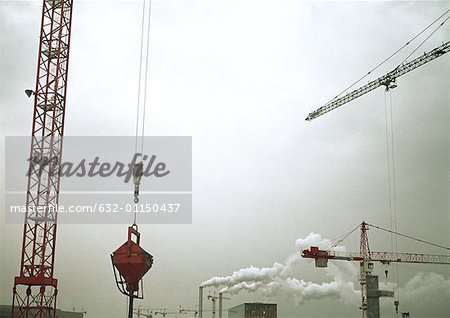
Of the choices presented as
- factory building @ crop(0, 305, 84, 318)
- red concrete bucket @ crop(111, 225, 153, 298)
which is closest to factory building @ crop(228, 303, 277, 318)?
factory building @ crop(0, 305, 84, 318)

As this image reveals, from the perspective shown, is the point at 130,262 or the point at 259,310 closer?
the point at 130,262

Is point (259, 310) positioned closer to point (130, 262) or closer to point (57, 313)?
point (57, 313)

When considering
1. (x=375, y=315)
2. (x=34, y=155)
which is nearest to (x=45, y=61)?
(x=34, y=155)

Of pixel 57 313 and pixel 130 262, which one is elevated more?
pixel 130 262

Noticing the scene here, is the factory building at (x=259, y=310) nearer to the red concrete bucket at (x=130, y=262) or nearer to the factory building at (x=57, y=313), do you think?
the factory building at (x=57, y=313)

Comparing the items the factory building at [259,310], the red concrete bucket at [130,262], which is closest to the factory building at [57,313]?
the factory building at [259,310]

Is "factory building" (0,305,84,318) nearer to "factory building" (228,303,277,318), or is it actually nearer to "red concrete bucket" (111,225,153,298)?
"factory building" (228,303,277,318)

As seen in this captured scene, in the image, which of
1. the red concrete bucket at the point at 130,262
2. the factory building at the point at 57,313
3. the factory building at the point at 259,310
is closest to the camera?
the red concrete bucket at the point at 130,262

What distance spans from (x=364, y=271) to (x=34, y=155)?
2445 inches

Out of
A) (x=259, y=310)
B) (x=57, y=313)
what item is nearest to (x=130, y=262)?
(x=259, y=310)

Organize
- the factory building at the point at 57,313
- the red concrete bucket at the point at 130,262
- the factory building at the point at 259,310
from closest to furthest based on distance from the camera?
the red concrete bucket at the point at 130,262, the factory building at the point at 259,310, the factory building at the point at 57,313

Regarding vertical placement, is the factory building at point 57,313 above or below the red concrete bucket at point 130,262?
below

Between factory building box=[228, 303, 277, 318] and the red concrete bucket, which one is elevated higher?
the red concrete bucket

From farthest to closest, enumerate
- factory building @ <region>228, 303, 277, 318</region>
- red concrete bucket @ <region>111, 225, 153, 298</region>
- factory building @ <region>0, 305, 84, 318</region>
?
factory building @ <region>0, 305, 84, 318</region> → factory building @ <region>228, 303, 277, 318</region> → red concrete bucket @ <region>111, 225, 153, 298</region>
